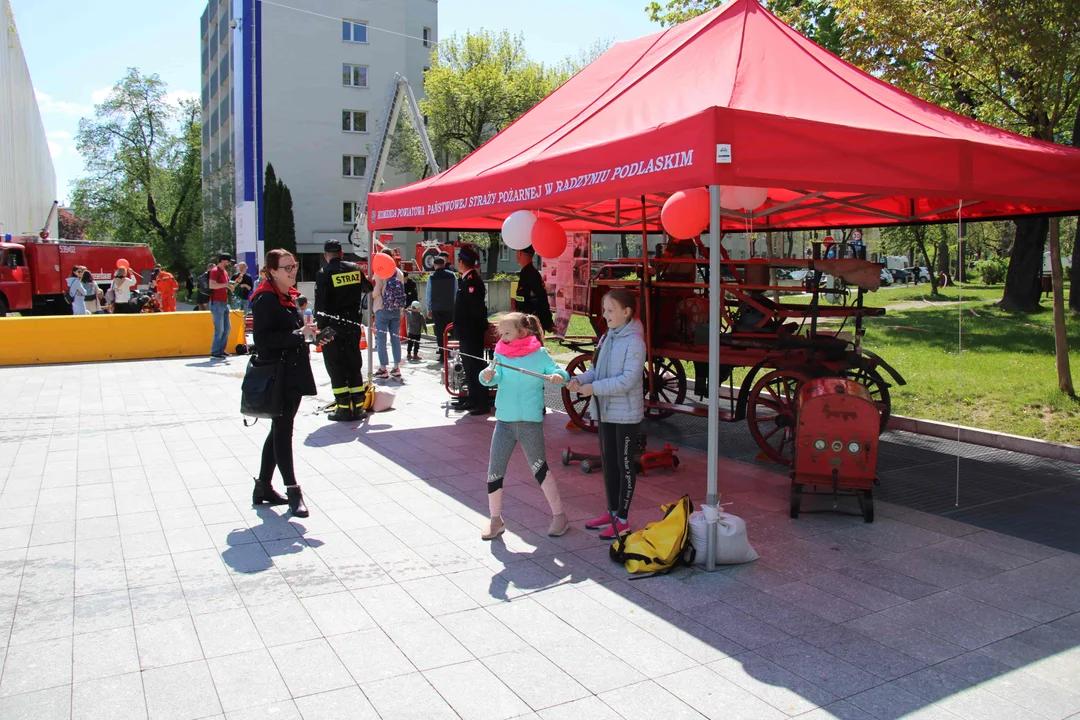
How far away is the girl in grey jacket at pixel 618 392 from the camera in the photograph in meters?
5.06

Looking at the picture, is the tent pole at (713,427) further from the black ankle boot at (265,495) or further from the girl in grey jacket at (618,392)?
the black ankle boot at (265,495)

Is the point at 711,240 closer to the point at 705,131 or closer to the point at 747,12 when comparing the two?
the point at 705,131

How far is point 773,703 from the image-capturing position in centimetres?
341

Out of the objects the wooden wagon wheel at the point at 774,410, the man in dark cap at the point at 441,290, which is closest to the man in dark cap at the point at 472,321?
the man in dark cap at the point at 441,290

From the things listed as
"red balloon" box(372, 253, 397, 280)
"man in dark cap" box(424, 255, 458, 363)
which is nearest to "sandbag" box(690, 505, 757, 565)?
"red balloon" box(372, 253, 397, 280)

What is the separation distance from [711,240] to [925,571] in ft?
7.62

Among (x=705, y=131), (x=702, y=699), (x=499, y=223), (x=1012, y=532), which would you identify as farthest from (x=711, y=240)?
(x=499, y=223)

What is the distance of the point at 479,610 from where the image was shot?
432 centimetres

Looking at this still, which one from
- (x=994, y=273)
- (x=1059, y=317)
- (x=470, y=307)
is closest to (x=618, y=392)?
(x=470, y=307)

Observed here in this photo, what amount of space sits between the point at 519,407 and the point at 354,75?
46426 mm

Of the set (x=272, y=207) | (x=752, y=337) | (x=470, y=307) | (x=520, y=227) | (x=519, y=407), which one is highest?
(x=272, y=207)

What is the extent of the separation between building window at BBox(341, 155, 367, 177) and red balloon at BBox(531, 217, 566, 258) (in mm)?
41575

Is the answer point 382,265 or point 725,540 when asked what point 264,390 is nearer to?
point 725,540

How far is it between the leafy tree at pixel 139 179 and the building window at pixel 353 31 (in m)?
14.4
